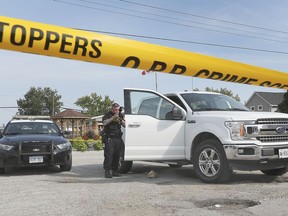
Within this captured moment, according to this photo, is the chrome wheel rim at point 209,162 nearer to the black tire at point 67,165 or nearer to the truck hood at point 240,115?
the truck hood at point 240,115

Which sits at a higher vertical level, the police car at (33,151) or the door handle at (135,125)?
the door handle at (135,125)

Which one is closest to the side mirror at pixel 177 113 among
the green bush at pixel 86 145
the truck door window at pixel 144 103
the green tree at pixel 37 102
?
the truck door window at pixel 144 103

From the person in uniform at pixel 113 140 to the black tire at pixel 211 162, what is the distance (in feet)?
6.33

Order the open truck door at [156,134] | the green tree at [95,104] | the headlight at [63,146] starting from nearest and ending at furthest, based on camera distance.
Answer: the open truck door at [156,134]
the headlight at [63,146]
the green tree at [95,104]

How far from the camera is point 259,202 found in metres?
5.62

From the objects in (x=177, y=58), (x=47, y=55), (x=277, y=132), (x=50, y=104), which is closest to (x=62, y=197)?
(x=47, y=55)

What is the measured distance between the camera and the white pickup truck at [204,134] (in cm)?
708

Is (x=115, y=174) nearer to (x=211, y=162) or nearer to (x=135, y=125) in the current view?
(x=135, y=125)

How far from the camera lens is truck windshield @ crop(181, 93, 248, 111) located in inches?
329

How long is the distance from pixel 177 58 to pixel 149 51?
52 cm

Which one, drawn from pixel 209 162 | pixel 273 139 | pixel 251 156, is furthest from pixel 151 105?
pixel 273 139

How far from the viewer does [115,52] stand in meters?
5.55

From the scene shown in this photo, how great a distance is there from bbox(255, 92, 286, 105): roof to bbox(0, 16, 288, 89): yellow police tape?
52934 millimetres

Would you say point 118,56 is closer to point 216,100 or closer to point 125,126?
point 125,126
